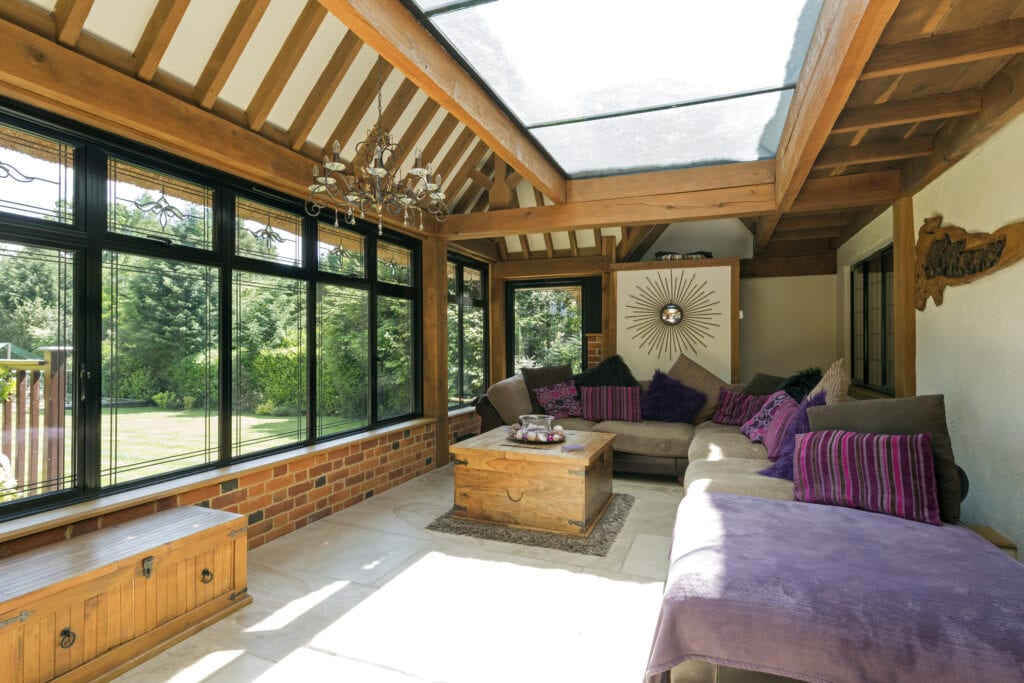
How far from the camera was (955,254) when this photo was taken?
9.74ft

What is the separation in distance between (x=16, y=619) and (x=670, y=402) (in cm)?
473

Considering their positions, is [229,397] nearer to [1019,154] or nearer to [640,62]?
[640,62]

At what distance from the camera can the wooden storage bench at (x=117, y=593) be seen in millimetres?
1736

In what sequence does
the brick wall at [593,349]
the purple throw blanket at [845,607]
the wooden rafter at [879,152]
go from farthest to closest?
the brick wall at [593,349] → the wooden rafter at [879,152] → the purple throw blanket at [845,607]

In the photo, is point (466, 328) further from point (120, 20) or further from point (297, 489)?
point (120, 20)

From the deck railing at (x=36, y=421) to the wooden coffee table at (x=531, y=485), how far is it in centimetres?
213

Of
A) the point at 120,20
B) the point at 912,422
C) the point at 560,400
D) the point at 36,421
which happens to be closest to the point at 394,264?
the point at 560,400

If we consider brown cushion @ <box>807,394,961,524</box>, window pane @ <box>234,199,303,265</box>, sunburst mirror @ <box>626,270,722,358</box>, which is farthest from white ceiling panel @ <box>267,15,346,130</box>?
sunburst mirror @ <box>626,270,722,358</box>

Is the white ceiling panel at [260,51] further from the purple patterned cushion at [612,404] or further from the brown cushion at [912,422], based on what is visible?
the purple patterned cushion at [612,404]

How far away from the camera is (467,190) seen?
538cm

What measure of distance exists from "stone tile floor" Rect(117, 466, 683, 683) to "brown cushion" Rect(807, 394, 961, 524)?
1223 mm

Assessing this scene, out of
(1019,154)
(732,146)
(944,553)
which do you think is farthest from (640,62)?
(944,553)

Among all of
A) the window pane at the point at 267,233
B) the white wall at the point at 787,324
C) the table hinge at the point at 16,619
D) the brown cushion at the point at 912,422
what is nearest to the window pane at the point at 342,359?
the window pane at the point at 267,233

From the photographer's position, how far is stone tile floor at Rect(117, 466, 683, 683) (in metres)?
1.98
